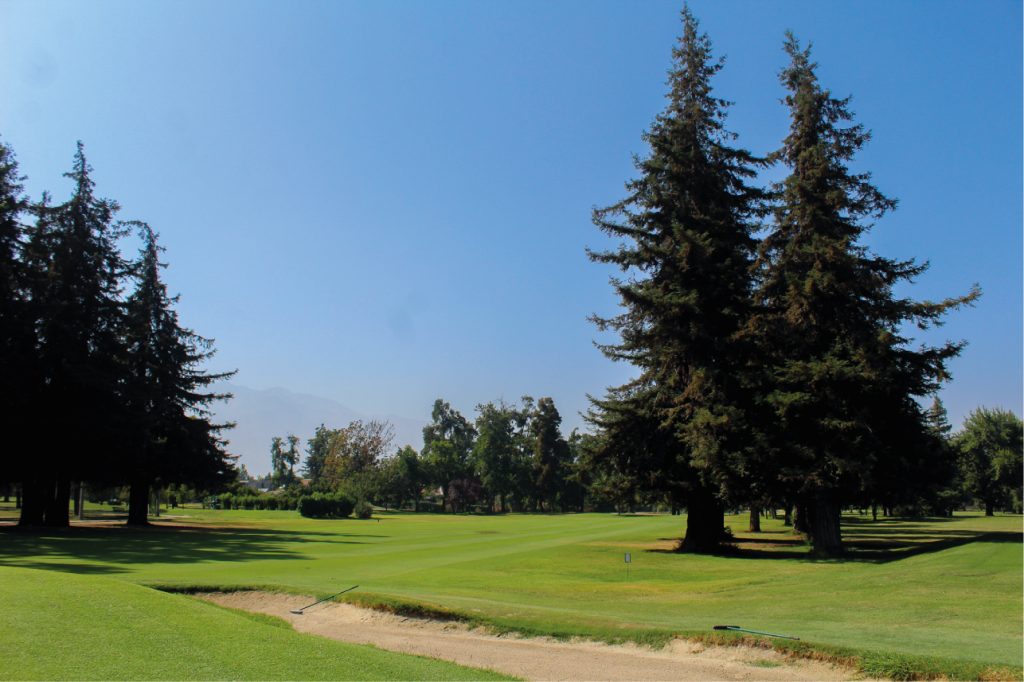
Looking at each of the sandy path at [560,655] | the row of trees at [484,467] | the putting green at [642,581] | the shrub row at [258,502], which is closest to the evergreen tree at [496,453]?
the row of trees at [484,467]

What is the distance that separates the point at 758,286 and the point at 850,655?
2438 centimetres

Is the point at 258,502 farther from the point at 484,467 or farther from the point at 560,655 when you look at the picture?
the point at 560,655

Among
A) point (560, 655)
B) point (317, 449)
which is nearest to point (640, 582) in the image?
point (560, 655)

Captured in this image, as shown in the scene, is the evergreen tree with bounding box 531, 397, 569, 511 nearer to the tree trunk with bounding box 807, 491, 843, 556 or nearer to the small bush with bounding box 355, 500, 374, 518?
the small bush with bounding box 355, 500, 374, 518

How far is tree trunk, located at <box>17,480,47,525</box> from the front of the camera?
39753 millimetres

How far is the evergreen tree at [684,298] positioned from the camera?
2969cm

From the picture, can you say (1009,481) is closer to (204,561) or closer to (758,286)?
(758,286)

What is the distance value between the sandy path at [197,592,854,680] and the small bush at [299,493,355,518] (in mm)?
61851

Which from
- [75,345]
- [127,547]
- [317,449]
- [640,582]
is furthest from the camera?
[317,449]

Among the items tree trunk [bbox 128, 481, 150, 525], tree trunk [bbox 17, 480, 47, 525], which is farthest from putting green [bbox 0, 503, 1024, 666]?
tree trunk [bbox 128, 481, 150, 525]

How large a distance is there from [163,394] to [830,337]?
141 feet

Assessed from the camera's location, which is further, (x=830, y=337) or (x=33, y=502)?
(x=33, y=502)

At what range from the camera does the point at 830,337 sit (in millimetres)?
28344

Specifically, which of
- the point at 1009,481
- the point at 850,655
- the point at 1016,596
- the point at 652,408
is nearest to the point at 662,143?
the point at 652,408
